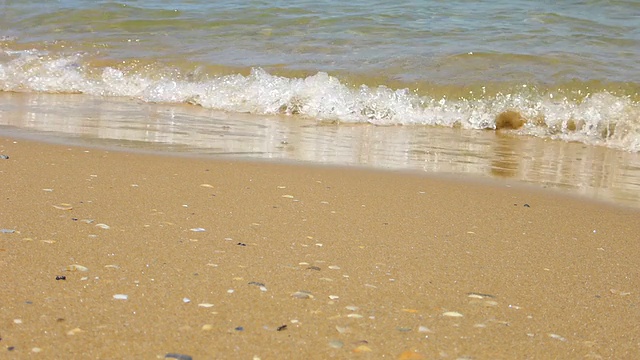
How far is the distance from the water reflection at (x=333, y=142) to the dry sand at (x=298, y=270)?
34.1 inches

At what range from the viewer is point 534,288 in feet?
8.55

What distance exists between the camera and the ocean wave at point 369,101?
6.93m

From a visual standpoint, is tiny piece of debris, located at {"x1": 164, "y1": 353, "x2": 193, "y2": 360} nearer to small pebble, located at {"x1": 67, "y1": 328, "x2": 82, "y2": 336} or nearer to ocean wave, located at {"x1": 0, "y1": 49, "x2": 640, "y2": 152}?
small pebble, located at {"x1": 67, "y1": 328, "x2": 82, "y2": 336}

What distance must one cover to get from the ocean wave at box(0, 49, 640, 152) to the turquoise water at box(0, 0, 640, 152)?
0.05 ft

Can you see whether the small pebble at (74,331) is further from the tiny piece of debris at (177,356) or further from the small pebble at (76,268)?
the small pebble at (76,268)

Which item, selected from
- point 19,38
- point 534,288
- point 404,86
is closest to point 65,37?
point 19,38

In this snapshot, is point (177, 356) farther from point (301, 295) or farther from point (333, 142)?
point (333, 142)

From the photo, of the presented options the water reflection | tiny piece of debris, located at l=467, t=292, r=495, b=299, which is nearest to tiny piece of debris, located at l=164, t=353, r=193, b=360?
tiny piece of debris, located at l=467, t=292, r=495, b=299

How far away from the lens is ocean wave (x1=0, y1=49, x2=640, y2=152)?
693 cm

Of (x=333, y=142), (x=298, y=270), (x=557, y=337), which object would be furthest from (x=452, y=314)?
(x=333, y=142)

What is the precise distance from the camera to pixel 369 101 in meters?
7.48

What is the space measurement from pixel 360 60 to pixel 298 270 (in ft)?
20.5

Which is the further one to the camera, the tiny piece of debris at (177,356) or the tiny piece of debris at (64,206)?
the tiny piece of debris at (64,206)

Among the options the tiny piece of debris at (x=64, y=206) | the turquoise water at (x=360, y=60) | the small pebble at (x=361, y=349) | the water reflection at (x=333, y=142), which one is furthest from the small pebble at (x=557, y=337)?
the turquoise water at (x=360, y=60)
